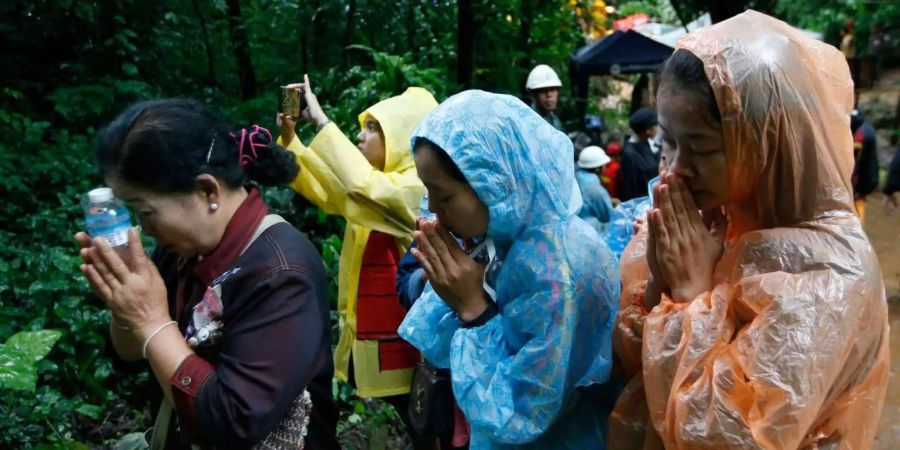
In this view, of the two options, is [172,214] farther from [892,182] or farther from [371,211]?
[892,182]

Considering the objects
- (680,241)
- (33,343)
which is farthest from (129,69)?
(680,241)

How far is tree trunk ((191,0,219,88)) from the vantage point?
792 centimetres

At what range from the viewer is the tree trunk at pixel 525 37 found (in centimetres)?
806

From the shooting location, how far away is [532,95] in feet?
24.3

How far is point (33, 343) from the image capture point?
273 cm

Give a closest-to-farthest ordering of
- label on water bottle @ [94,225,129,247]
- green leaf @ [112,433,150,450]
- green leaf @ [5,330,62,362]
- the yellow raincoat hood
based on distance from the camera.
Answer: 1. label on water bottle @ [94,225,129,247]
2. green leaf @ [5,330,62,362]
3. green leaf @ [112,433,150,450]
4. the yellow raincoat hood

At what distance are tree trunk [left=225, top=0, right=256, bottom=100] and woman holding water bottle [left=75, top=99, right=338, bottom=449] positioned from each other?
6.27m

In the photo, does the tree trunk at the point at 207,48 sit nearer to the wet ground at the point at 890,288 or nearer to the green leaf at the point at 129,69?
the green leaf at the point at 129,69

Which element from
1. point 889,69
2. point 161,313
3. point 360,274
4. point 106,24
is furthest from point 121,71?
point 889,69

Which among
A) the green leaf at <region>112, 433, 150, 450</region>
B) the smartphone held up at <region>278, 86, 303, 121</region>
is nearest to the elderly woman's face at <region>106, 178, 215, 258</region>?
the green leaf at <region>112, 433, 150, 450</region>

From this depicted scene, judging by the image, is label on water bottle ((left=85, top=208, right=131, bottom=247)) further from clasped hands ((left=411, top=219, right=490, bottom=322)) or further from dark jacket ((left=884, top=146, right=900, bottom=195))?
dark jacket ((left=884, top=146, right=900, bottom=195))

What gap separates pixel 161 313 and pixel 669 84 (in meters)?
1.27

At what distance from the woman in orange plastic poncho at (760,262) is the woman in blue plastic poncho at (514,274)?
0.22 metres

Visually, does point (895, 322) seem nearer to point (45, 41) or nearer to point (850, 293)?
point (850, 293)
